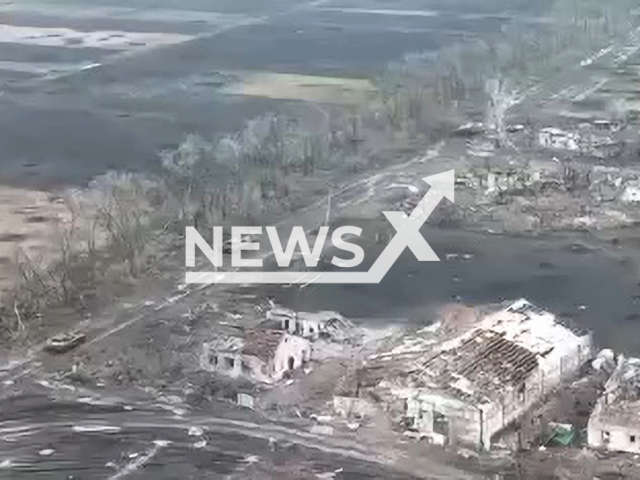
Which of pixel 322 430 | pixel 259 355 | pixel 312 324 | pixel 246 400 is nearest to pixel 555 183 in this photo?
pixel 312 324

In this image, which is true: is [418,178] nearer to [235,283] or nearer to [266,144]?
[266,144]

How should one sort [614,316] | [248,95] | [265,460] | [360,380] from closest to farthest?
[265,460]
[360,380]
[614,316]
[248,95]

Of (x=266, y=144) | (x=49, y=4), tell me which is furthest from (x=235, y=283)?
(x=49, y=4)

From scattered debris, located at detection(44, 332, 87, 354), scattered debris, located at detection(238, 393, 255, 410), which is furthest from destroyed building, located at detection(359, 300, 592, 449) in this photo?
scattered debris, located at detection(44, 332, 87, 354)

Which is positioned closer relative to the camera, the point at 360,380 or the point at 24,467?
the point at 24,467

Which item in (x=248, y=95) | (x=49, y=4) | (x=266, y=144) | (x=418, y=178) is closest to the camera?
(x=418, y=178)

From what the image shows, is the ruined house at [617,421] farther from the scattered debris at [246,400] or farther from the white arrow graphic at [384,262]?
the white arrow graphic at [384,262]
